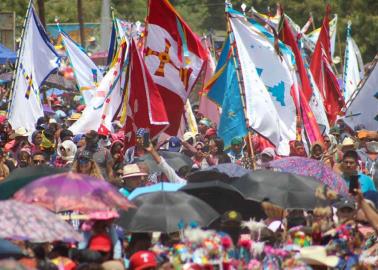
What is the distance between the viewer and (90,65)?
24094 millimetres

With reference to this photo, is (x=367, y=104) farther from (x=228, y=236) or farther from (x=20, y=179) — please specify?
(x=228, y=236)

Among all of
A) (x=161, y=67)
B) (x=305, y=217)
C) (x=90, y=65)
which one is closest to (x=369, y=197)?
(x=305, y=217)

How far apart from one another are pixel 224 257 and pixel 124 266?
0.80 meters

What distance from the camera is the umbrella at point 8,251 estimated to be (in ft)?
28.8

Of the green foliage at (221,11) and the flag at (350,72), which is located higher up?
the flag at (350,72)

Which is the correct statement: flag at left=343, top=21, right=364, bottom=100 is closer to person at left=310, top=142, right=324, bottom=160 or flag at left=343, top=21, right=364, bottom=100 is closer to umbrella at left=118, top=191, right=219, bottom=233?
person at left=310, top=142, right=324, bottom=160

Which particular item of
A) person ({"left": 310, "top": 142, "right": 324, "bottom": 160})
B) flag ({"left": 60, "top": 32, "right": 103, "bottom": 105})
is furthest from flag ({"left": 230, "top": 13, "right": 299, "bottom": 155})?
flag ({"left": 60, "top": 32, "right": 103, "bottom": 105})

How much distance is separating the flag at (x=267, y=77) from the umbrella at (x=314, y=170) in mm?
3185

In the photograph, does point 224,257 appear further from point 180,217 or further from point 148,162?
point 148,162

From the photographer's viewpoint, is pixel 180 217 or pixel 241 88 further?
pixel 241 88

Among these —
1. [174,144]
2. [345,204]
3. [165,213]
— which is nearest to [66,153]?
[174,144]

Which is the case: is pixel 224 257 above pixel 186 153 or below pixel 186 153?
above

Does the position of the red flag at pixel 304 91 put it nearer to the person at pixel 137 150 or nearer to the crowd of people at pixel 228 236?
the crowd of people at pixel 228 236

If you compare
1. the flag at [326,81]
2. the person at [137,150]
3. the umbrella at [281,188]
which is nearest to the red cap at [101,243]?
the umbrella at [281,188]
